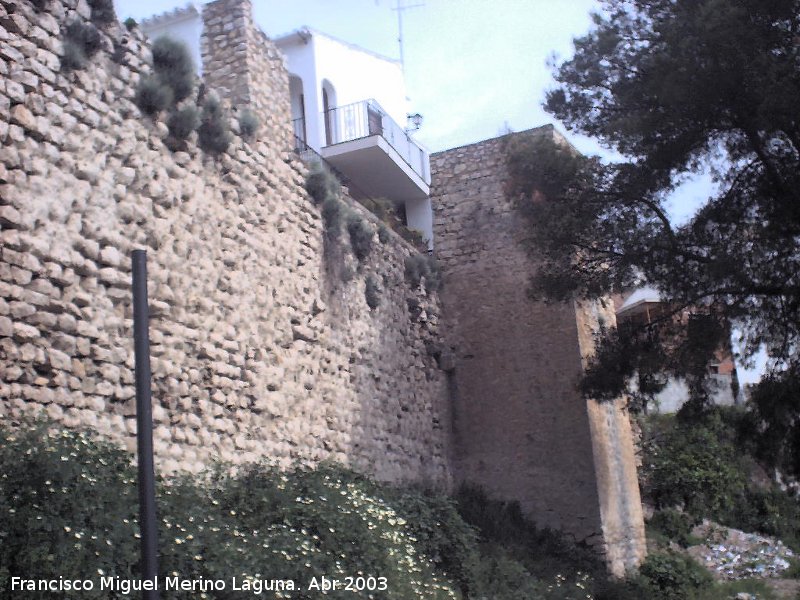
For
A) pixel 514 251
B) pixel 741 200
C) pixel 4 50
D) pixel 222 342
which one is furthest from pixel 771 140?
pixel 4 50

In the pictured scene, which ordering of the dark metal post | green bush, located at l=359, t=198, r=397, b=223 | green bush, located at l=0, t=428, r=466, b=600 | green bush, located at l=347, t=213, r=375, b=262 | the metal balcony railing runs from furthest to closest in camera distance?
the metal balcony railing
green bush, located at l=359, t=198, r=397, b=223
green bush, located at l=347, t=213, r=375, b=262
green bush, located at l=0, t=428, r=466, b=600
the dark metal post

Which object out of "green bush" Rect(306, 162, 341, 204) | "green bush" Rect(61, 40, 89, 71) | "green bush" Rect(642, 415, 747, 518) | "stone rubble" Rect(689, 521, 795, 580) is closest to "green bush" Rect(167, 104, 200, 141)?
"green bush" Rect(61, 40, 89, 71)

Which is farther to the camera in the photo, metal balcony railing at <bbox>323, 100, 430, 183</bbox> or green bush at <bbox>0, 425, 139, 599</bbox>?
metal balcony railing at <bbox>323, 100, 430, 183</bbox>

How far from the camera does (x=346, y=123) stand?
A: 1744 centimetres

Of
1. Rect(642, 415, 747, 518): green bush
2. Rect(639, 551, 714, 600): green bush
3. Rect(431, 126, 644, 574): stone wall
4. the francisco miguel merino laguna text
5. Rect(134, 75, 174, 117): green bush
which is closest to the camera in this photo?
the francisco miguel merino laguna text

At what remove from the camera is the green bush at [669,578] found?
13602 mm

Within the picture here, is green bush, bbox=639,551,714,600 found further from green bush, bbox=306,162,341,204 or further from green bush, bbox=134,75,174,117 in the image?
green bush, bbox=134,75,174,117

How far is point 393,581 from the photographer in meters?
7.70

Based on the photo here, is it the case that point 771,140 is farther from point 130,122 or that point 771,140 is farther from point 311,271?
point 130,122

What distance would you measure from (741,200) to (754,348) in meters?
1.57

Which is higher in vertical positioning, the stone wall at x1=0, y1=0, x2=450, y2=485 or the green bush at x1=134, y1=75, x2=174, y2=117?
the green bush at x1=134, y1=75, x2=174, y2=117

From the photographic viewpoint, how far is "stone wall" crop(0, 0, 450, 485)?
668 cm

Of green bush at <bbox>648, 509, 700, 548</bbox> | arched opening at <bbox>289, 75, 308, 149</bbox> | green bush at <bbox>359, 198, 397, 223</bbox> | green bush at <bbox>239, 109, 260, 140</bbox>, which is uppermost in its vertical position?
arched opening at <bbox>289, 75, 308, 149</bbox>

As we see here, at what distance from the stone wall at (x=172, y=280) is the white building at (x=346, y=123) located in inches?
188
